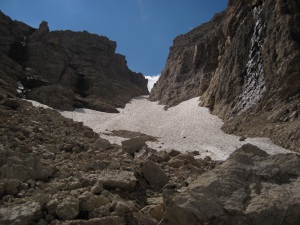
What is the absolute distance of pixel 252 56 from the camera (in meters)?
27.2

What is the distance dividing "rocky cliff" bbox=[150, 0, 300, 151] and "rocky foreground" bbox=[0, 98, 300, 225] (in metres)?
11.8

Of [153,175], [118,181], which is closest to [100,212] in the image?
[118,181]

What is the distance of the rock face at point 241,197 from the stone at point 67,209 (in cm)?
151

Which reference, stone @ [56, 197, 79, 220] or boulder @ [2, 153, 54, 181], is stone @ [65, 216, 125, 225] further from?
boulder @ [2, 153, 54, 181]

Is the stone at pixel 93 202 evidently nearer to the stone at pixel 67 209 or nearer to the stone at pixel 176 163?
the stone at pixel 67 209

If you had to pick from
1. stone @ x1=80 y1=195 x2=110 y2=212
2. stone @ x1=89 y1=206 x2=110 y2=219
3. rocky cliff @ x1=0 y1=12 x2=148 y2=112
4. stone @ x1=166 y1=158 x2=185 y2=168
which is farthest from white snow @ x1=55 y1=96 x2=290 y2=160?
stone @ x1=89 y1=206 x2=110 y2=219

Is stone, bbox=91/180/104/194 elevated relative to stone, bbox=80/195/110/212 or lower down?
elevated

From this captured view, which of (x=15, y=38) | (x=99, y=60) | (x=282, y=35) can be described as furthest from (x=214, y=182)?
(x=99, y=60)

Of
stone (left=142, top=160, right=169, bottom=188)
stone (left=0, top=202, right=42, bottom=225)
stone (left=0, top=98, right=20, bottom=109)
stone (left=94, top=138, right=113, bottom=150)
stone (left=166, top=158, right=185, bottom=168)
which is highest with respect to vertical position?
stone (left=0, top=98, right=20, bottom=109)

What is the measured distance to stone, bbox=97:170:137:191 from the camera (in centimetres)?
626

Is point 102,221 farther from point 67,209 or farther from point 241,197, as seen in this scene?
point 241,197

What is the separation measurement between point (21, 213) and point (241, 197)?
10.7ft

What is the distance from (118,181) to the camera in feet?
20.9

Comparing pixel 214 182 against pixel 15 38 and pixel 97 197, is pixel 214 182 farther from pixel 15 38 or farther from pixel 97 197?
pixel 15 38
